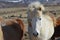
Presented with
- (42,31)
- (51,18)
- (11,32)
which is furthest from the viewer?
(51,18)

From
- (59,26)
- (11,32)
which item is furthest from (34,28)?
(59,26)

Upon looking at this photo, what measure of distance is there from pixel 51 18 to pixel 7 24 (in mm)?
1371

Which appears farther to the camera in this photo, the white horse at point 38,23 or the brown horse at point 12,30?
the brown horse at point 12,30

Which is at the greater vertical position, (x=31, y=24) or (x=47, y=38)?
Result: (x=31, y=24)

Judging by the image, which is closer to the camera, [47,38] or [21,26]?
[47,38]

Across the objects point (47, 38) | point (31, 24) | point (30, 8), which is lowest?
point (47, 38)

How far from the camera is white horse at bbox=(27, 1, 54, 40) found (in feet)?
20.9

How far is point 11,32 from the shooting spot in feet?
23.8

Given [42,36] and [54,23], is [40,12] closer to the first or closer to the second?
[42,36]

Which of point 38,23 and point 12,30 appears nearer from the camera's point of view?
point 38,23

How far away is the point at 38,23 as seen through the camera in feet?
21.0

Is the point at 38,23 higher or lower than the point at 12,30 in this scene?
higher

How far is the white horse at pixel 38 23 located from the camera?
6.36 metres

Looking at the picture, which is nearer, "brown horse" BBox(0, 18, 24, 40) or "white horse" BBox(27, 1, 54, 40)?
"white horse" BBox(27, 1, 54, 40)
